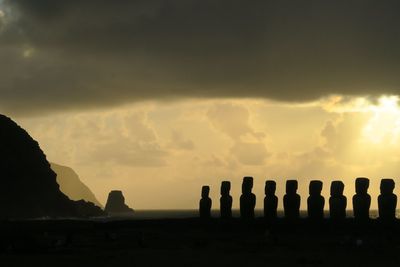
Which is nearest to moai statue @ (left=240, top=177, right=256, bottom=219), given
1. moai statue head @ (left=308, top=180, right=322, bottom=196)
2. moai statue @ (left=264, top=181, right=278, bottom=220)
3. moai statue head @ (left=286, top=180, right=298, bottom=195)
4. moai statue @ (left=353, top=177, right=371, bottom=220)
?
moai statue @ (left=264, top=181, right=278, bottom=220)

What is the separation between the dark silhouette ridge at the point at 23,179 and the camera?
134 m

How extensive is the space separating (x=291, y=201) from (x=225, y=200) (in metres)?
5.78

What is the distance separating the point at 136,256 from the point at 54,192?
422 feet

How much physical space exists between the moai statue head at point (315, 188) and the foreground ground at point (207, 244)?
1608 millimetres

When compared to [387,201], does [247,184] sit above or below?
→ above

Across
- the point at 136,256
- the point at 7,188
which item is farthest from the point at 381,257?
the point at 7,188

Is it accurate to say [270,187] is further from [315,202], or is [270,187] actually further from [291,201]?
[315,202]

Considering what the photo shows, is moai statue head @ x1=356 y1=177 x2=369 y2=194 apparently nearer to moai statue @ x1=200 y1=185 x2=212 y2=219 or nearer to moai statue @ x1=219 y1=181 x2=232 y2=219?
moai statue @ x1=219 y1=181 x2=232 y2=219

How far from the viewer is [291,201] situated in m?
35.9

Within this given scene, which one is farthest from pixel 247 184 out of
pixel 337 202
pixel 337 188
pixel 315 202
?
pixel 337 202

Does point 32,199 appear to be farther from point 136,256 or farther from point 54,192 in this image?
point 136,256

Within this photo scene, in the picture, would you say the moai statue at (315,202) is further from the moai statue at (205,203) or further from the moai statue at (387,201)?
the moai statue at (205,203)

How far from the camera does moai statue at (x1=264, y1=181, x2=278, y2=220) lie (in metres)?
36.4

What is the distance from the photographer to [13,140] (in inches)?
5374
